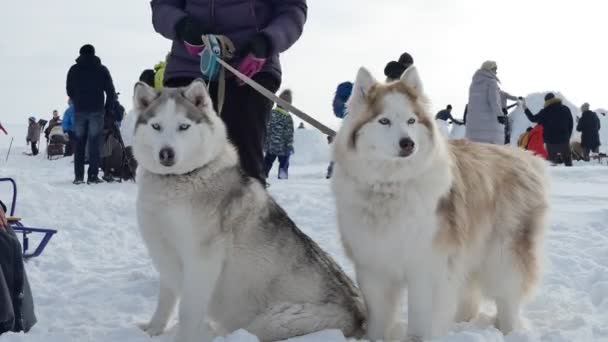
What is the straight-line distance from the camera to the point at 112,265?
515cm

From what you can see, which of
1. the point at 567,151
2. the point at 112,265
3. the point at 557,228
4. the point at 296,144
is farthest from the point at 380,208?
the point at 296,144

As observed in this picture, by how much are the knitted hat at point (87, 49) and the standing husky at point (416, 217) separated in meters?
8.31

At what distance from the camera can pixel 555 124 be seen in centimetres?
1531

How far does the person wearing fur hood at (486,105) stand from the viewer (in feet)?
28.3

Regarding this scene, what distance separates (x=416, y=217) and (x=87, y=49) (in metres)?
8.83

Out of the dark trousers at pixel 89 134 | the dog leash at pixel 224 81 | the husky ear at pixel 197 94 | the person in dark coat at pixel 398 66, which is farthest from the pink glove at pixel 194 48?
the dark trousers at pixel 89 134

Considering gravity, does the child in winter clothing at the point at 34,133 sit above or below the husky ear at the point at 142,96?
below

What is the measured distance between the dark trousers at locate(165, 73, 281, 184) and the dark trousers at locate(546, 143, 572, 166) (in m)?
13.7

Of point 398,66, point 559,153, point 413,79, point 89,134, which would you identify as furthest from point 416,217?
point 559,153

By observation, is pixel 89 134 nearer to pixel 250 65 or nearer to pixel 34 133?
pixel 250 65

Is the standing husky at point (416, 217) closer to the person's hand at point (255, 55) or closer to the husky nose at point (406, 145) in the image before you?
the husky nose at point (406, 145)

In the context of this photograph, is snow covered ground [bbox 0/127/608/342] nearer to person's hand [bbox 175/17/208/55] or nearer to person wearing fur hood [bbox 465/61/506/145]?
person wearing fur hood [bbox 465/61/506/145]

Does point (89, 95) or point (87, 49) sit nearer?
point (89, 95)

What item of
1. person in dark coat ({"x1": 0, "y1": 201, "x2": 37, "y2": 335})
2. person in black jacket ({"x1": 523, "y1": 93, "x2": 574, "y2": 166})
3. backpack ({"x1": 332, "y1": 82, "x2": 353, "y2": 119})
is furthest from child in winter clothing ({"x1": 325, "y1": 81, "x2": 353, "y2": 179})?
person in black jacket ({"x1": 523, "y1": 93, "x2": 574, "y2": 166})
